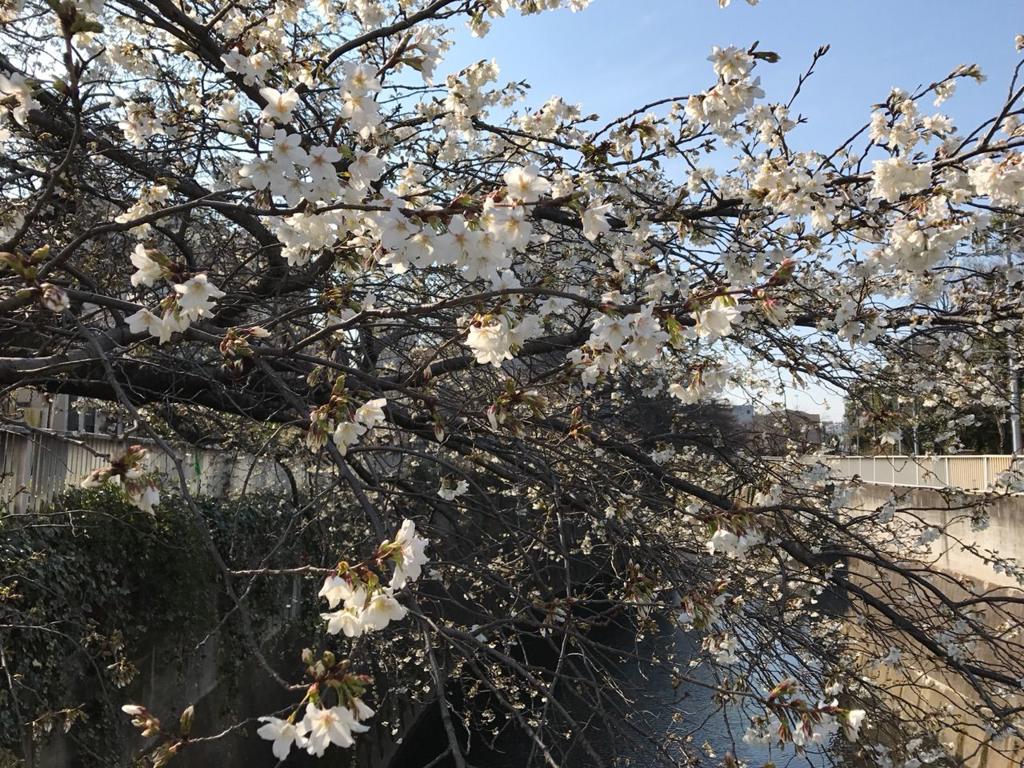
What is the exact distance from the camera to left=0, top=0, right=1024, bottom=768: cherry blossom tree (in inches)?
67.5

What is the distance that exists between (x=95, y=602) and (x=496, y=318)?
415 cm

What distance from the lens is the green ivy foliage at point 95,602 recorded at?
3.63 meters

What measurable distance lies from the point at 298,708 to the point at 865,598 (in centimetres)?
262

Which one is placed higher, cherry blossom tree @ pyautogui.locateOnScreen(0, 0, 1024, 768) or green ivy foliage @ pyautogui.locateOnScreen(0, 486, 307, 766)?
cherry blossom tree @ pyautogui.locateOnScreen(0, 0, 1024, 768)

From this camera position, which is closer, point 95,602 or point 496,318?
point 496,318

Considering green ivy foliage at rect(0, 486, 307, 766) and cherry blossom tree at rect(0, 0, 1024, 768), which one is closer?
cherry blossom tree at rect(0, 0, 1024, 768)

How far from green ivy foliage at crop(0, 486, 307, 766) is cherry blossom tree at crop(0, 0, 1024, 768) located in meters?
0.78

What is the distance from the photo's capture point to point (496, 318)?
181cm

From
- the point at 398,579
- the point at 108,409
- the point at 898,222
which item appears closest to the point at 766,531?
the point at 898,222

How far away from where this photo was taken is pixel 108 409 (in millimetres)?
5406

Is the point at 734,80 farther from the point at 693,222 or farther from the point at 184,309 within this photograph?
the point at 184,309

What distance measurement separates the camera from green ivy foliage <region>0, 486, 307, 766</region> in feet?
11.9

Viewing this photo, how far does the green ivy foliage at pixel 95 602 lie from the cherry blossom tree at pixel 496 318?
2.55ft

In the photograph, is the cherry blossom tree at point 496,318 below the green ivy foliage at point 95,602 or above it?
above
